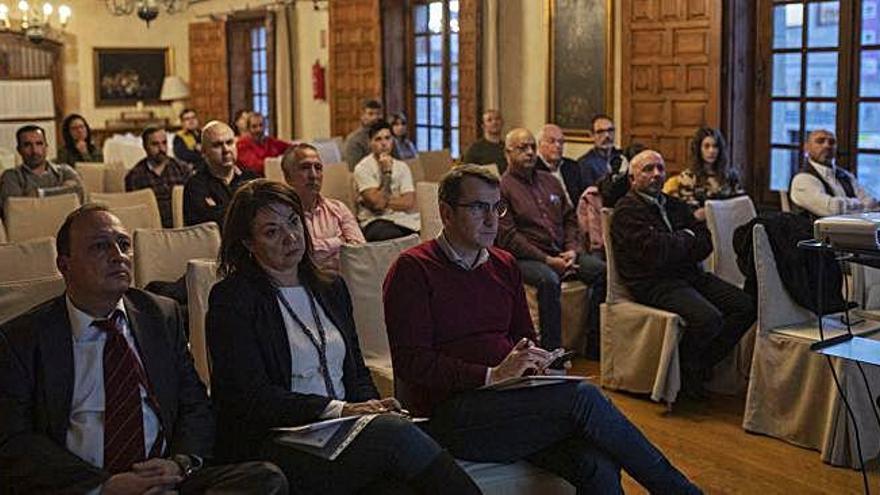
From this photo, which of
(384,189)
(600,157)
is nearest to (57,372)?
(384,189)

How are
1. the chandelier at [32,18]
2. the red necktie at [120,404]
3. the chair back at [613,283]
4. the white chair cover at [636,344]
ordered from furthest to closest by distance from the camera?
the chandelier at [32,18]
the chair back at [613,283]
the white chair cover at [636,344]
the red necktie at [120,404]

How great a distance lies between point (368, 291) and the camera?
4.01 m

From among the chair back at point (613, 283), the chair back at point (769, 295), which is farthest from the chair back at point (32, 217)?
the chair back at point (769, 295)

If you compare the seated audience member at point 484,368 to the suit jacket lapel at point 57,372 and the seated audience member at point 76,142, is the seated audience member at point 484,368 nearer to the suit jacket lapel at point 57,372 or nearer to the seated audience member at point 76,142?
the suit jacket lapel at point 57,372

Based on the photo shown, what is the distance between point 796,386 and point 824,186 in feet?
6.10

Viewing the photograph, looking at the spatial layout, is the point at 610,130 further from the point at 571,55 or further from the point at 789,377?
the point at 789,377

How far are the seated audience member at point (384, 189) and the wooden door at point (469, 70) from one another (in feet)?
7.58

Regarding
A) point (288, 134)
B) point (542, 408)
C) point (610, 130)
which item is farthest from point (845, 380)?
point (288, 134)

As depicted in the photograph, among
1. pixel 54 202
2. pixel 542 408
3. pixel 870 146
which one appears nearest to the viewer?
pixel 542 408

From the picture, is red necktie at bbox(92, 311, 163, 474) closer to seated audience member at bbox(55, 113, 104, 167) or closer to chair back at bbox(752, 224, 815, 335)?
chair back at bbox(752, 224, 815, 335)

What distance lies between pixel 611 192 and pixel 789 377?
64.3 inches

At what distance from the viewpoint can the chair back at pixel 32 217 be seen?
546 cm

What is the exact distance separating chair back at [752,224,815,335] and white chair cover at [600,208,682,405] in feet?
1.51

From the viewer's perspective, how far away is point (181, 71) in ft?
53.4
